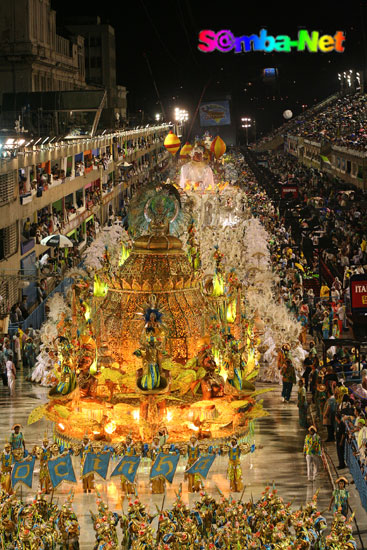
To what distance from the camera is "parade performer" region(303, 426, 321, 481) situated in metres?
14.6

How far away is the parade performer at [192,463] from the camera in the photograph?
46.6 ft

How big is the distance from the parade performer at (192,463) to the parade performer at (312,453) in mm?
1732

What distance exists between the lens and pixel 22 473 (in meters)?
13.7

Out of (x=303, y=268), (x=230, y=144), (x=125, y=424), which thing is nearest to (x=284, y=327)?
(x=125, y=424)

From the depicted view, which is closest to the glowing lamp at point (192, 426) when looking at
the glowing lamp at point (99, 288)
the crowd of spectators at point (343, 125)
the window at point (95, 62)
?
the glowing lamp at point (99, 288)

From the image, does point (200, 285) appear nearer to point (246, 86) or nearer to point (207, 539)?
point (207, 539)

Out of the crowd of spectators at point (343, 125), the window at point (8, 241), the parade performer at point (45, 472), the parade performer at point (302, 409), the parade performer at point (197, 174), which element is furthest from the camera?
the crowd of spectators at point (343, 125)

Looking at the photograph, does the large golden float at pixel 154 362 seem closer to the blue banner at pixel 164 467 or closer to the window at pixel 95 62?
the blue banner at pixel 164 467

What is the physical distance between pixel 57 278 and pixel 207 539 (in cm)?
2249

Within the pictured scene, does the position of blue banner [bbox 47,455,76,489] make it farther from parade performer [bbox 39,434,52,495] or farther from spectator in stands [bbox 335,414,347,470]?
spectator in stands [bbox 335,414,347,470]

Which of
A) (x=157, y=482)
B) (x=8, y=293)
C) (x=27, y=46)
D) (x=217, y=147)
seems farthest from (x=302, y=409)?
(x=27, y=46)

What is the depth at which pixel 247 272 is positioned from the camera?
2773cm

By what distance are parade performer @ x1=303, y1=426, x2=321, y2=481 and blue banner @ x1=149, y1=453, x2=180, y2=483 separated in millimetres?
2221

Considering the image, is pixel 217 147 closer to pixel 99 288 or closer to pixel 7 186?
pixel 7 186
